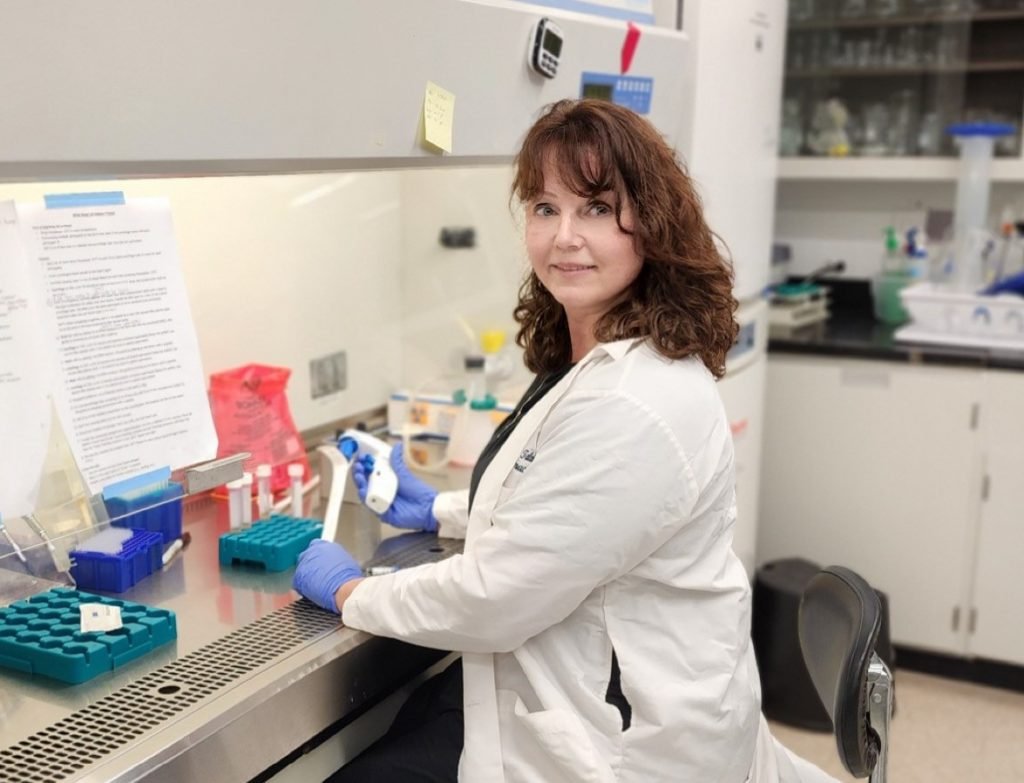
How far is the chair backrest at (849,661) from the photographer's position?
4.05ft

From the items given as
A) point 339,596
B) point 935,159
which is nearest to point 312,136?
point 339,596

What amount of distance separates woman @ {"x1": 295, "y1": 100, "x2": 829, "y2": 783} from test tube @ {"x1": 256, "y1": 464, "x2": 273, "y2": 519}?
11.0 inches

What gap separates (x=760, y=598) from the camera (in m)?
2.89

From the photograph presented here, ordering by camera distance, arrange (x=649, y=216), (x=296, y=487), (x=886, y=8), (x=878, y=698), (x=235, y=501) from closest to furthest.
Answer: (x=878, y=698), (x=649, y=216), (x=235, y=501), (x=296, y=487), (x=886, y=8)

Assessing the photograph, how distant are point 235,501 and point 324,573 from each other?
31 centimetres

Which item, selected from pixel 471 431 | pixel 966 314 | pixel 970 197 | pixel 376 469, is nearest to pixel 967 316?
pixel 966 314

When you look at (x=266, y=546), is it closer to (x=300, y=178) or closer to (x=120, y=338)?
(x=120, y=338)

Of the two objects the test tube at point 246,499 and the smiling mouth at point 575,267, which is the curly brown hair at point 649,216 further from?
the test tube at point 246,499

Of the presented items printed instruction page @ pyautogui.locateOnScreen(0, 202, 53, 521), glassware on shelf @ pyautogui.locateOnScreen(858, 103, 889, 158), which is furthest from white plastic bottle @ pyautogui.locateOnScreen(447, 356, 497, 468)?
glassware on shelf @ pyautogui.locateOnScreen(858, 103, 889, 158)

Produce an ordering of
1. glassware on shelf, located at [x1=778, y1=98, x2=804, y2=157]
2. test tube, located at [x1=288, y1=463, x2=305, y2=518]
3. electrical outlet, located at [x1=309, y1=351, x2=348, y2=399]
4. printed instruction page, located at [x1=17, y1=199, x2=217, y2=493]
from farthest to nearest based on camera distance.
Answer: glassware on shelf, located at [x1=778, y1=98, x2=804, y2=157] → electrical outlet, located at [x1=309, y1=351, x2=348, y2=399] → test tube, located at [x1=288, y1=463, x2=305, y2=518] → printed instruction page, located at [x1=17, y1=199, x2=217, y2=493]

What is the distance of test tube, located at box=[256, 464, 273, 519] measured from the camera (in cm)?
174

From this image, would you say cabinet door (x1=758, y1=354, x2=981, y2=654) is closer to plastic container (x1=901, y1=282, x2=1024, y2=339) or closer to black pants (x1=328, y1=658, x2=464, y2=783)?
plastic container (x1=901, y1=282, x2=1024, y2=339)

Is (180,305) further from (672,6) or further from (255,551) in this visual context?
(672,6)

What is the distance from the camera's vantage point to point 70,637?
4.04ft
